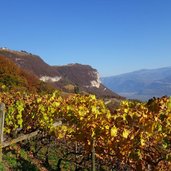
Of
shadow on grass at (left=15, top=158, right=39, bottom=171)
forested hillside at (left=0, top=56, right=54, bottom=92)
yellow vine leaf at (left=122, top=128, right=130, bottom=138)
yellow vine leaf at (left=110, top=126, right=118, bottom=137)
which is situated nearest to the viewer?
yellow vine leaf at (left=122, top=128, right=130, bottom=138)

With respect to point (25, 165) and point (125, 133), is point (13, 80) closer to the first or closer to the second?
point (25, 165)

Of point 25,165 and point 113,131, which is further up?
point 113,131

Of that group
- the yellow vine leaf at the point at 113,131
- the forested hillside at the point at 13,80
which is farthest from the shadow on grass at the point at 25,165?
the forested hillside at the point at 13,80

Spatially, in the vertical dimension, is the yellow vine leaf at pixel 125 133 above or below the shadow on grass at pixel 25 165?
above

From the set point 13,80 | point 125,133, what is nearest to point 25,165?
point 125,133

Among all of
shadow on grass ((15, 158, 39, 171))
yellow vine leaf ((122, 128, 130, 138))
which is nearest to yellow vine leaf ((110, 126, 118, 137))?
yellow vine leaf ((122, 128, 130, 138))

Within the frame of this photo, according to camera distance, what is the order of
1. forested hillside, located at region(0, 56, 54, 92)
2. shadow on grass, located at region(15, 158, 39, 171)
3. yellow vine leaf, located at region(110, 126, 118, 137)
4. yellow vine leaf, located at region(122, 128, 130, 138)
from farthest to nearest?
1. forested hillside, located at region(0, 56, 54, 92)
2. shadow on grass, located at region(15, 158, 39, 171)
3. yellow vine leaf, located at region(110, 126, 118, 137)
4. yellow vine leaf, located at region(122, 128, 130, 138)

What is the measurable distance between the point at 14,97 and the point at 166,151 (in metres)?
13.2

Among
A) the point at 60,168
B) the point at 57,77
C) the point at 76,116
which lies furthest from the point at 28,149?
the point at 57,77

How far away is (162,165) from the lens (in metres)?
15.9

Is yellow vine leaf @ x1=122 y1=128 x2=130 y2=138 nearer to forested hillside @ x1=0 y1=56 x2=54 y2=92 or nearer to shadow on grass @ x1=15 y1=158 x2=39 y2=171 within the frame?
shadow on grass @ x1=15 y1=158 x2=39 y2=171

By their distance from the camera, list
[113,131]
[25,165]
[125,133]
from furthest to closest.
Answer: [25,165], [113,131], [125,133]

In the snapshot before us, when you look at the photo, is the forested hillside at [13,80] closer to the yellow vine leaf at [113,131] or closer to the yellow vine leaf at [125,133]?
the yellow vine leaf at [113,131]

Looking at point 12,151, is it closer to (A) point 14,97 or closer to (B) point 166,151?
(A) point 14,97
